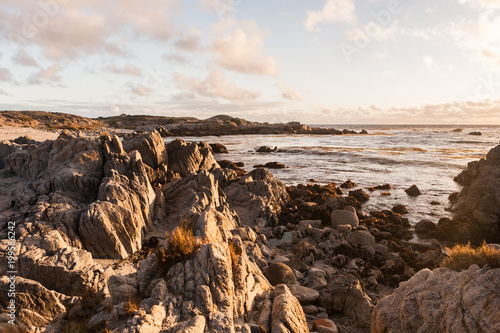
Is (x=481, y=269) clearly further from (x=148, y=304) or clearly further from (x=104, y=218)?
(x=104, y=218)

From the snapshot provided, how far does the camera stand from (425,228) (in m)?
21.9

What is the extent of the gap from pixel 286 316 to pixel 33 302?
783 cm

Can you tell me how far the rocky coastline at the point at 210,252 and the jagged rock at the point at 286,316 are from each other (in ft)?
0.16

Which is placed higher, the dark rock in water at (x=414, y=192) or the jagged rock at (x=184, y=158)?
the jagged rock at (x=184, y=158)

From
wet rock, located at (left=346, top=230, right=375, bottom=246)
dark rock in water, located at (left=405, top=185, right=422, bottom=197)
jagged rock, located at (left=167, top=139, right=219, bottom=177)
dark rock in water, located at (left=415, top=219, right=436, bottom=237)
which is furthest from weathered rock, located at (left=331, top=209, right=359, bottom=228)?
jagged rock, located at (left=167, top=139, right=219, bottom=177)

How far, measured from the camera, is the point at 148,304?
24.4 feet

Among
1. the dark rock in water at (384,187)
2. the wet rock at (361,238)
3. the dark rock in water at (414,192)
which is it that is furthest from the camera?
the dark rock in water at (384,187)

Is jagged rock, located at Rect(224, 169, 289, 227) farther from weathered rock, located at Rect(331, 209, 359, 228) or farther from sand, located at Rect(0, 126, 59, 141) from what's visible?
sand, located at Rect(0, 126, 59, 141)

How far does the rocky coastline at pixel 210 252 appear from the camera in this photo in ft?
24.1

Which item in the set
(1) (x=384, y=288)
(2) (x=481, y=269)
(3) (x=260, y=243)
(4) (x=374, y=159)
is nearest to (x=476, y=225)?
(1) (x=384, y=288)

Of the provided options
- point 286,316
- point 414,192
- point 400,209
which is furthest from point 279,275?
point 414,192

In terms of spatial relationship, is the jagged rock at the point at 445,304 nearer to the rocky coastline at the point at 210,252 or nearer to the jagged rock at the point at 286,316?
the rocky coastline at the point at 210,252

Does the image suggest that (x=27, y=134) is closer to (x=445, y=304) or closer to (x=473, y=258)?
(x=445, y=304)

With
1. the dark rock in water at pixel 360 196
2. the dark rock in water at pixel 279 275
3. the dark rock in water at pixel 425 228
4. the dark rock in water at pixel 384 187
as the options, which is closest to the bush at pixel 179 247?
the dark rock in water at pixel 279 275
